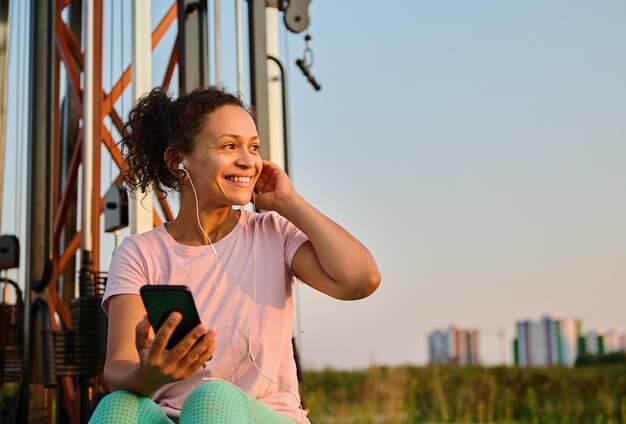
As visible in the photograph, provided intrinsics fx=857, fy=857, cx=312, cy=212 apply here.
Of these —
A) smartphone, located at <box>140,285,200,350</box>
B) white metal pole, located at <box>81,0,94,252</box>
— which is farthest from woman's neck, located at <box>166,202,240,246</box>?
white metal pole, located at <box>81,0,94,252</box>

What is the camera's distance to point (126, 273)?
169cm

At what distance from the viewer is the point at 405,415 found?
7.05 meters

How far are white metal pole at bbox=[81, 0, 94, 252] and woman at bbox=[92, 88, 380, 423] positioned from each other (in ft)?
4.61

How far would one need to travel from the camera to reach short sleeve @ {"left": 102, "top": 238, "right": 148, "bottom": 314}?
5.47 ft

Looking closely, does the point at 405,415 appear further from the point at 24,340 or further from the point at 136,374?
the point at 136,374

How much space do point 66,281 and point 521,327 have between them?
887 inches

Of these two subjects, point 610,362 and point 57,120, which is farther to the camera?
point 610,362

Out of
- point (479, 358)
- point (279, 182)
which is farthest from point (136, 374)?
point (479, 358)

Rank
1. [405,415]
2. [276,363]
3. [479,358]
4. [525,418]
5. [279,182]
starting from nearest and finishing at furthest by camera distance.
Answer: [276,363], [279,182], [525,418], [405,415], [479,358]

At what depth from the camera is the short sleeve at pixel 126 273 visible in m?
1.67

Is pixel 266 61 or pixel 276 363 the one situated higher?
pixel 266 61

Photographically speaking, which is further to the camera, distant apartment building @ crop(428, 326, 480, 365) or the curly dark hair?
distant apartment building @ crop(428, 326, 480, 365)

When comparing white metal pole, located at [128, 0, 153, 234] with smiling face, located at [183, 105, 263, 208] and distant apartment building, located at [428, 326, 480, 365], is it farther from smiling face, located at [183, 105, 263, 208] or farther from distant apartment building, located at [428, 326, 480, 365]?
distant apartment building, located at [428, 326, 480, 365]

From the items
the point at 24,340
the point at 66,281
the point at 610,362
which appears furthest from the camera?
the point at 610,362
